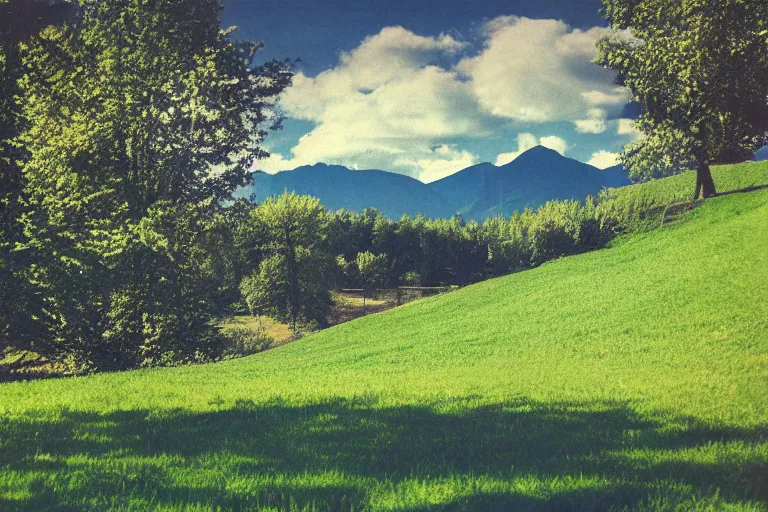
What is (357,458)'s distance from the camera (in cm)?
629

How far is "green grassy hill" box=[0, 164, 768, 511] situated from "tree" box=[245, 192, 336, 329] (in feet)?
139

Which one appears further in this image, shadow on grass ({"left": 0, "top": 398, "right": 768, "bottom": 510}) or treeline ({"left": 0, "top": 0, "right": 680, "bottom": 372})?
treeline ({"left": 0, "top": 0, "right": 680, "bottom": 372})

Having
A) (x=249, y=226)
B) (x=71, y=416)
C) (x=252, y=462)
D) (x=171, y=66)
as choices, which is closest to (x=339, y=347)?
(x=249, y=226)

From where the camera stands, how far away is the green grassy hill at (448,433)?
5059 millimetres

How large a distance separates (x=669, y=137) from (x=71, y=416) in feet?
102

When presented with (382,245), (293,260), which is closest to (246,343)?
(293,260)

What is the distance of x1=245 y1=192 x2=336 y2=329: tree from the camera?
6078 cm

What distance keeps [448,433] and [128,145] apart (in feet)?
66.4

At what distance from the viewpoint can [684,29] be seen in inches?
543

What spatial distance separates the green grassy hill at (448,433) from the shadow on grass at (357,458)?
0.03 meters

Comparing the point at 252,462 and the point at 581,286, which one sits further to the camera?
the point at 581,286

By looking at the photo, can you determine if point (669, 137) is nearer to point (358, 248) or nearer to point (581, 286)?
point (581, 286)

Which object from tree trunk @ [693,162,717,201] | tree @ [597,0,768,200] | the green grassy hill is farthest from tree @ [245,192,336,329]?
tree @ [597,0,768,200]

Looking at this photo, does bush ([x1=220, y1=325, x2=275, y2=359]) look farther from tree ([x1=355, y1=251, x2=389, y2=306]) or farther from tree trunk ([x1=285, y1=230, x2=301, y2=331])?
tree ([x1=355, y1=251, x2=389, y2=306])
